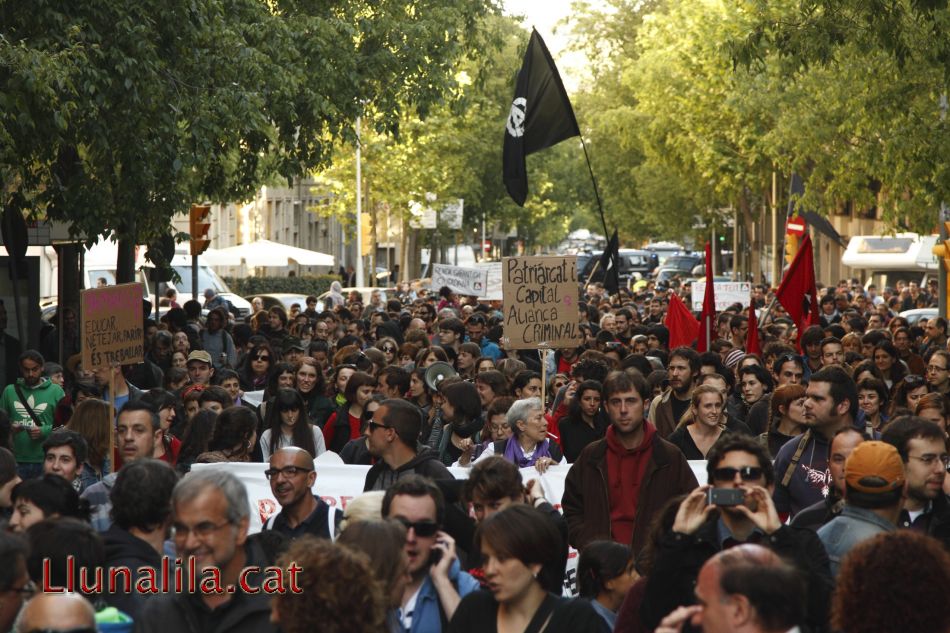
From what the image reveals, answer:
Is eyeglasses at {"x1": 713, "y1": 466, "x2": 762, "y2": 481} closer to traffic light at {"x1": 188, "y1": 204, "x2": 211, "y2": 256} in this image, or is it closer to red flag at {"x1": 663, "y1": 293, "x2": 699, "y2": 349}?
red flag at {"x1": 663, "y1": 293, "x2": 699, "y2": 349}

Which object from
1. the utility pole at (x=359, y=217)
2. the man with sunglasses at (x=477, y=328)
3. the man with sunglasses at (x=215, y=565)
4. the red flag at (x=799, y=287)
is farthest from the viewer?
the utility pole at (x=359, y=217)

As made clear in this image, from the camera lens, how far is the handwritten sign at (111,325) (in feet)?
36.9

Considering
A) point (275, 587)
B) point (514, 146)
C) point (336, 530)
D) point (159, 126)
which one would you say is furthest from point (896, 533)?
point (514, 146)

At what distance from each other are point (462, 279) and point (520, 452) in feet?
61.4

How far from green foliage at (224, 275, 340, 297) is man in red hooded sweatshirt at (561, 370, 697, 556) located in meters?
42.8

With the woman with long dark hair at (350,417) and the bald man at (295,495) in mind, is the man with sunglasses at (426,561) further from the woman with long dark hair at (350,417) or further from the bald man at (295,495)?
the woman with long dark hair at (350,417)

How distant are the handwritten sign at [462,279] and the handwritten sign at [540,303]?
43.8 feet

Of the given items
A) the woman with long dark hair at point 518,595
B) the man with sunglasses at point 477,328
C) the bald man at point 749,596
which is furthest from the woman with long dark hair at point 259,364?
the bald man at point 749,596

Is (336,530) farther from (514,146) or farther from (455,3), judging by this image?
(455,3)

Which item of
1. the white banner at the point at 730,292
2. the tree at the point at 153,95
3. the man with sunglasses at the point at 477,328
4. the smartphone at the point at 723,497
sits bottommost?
the smartphone at the point at 723,497

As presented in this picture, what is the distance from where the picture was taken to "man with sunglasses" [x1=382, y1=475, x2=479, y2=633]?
18.8 ft

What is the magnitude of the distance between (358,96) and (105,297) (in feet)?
37.6

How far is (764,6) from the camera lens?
16469 mm

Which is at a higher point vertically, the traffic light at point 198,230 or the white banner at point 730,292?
the traffic light at point 198,230
